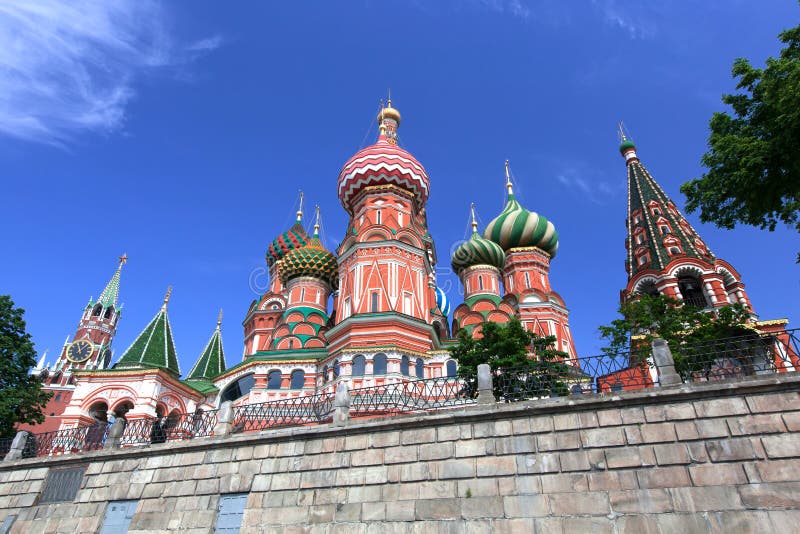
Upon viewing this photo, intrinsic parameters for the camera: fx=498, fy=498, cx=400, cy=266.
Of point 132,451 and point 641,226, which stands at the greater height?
point 641,226

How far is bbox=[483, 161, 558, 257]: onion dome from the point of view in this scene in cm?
3134

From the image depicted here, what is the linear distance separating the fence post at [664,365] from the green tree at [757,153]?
383cm

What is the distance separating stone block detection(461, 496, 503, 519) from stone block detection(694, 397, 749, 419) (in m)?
3.20

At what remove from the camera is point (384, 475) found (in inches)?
328

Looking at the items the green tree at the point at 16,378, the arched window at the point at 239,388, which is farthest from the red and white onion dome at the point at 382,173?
the green tree at the point at 16,378

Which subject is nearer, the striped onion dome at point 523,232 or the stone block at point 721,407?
the stone block at point 721,407

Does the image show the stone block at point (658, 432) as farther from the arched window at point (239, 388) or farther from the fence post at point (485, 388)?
the arched window at point (239, 388)

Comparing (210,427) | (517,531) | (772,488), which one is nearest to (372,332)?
(210,427)

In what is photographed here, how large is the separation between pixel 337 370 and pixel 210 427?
1070cm

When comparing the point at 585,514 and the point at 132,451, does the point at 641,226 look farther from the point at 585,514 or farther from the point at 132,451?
the point at 132,451

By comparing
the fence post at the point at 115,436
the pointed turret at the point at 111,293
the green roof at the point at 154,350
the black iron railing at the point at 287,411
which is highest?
the pointed turret at the point at 111,293

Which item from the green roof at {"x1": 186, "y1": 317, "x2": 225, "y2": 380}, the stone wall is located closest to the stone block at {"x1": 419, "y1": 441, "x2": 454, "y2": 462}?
the stone wall

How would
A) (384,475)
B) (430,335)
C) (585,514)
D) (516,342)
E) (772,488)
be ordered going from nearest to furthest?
1. (772,488)
2. (585,514)
3. (384,475)
4. (516,342)
5. (430,335)

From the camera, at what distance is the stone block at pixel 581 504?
22.9 feet
